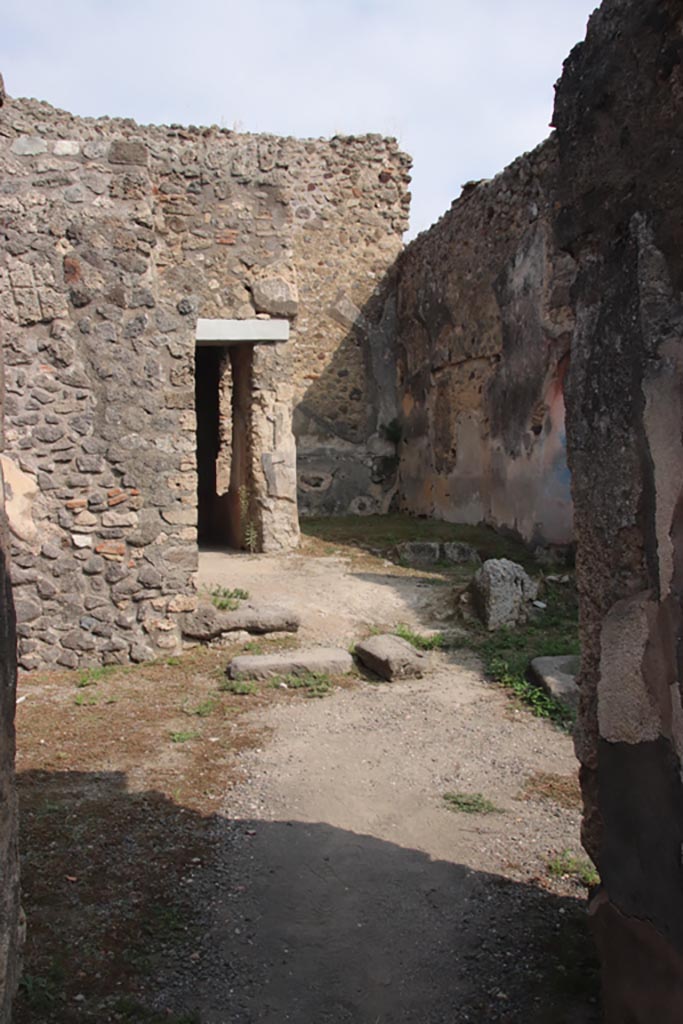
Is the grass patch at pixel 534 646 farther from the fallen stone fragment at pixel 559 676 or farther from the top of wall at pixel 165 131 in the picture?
the top of wall at pixel 165 131

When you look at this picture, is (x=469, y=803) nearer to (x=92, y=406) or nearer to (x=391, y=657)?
(x=391, y=657)

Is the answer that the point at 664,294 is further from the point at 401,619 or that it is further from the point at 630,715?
the point at 401,619

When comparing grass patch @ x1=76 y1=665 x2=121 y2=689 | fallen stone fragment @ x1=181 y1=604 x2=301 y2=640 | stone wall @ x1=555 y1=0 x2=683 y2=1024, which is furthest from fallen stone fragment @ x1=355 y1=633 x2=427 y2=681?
stone wall @ x1=555 y1=0 x2=683 y2=1024

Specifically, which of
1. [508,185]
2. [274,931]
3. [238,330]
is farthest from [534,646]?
[508,185]

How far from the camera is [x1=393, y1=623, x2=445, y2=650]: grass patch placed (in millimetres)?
6543

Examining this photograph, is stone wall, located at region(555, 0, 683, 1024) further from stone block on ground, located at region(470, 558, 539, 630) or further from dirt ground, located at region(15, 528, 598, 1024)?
stone block on ground, located at region(470, 558, 539, 630)

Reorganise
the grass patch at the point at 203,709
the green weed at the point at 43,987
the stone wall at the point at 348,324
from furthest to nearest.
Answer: the stone wall at the point at 348,324
the grass patch at the point at 203,709
the green weed at the point at 43,987

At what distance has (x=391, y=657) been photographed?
586cm

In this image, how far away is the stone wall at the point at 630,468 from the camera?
6.15ft

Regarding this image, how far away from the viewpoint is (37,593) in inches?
234

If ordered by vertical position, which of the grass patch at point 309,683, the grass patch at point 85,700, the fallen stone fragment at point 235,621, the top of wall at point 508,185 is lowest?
the grass patch at point 85,700

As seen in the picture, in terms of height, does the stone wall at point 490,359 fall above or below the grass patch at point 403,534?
above

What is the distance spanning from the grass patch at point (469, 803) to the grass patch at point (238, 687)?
1.82 metres

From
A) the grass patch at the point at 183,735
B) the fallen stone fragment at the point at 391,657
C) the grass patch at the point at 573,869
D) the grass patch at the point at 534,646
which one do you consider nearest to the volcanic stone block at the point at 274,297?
the grass patch at the point at 534,646
